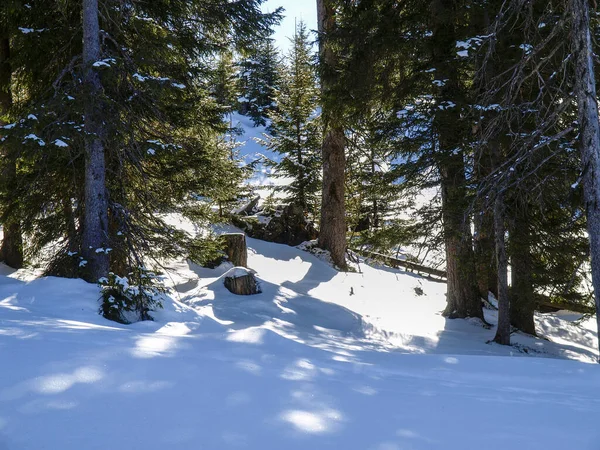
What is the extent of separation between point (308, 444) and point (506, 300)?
→ 651 centimetres

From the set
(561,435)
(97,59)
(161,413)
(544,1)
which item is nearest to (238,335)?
(161,413)

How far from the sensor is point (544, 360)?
4.50m

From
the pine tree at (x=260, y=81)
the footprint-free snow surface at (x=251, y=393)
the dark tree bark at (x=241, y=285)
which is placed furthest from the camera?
the pine tree at (x=260, y=81)

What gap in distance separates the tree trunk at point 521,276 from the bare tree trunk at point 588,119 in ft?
7.71

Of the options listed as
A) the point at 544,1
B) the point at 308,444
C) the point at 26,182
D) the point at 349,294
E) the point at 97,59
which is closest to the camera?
the point at 308,444

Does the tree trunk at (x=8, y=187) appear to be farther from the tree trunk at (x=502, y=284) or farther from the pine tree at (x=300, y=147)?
the pine tree at (x=300, y=147)

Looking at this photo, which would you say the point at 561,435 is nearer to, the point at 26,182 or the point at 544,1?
the point at 544,1

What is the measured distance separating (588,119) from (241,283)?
277 inches

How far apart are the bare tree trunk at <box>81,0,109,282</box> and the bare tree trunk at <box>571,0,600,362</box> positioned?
6.51 metres

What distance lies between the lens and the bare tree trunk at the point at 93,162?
255 inches

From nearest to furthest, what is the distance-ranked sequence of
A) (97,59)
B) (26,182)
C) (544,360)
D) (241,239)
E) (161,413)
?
(161,413) → (544,360) → (97,59) → (26,182) → (241,239)

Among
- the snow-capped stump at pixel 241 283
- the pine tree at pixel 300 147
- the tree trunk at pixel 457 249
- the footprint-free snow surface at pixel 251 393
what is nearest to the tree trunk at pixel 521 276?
the tree trunk at pixel 457 249

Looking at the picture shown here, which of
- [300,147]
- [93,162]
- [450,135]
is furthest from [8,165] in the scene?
[300,147]

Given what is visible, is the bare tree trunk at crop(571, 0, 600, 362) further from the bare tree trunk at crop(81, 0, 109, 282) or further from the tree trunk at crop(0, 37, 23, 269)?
the tree trunk at crop(0, 37, 23, 269)
